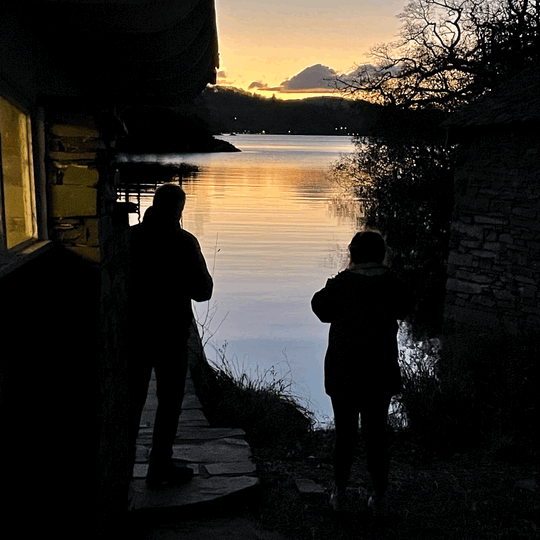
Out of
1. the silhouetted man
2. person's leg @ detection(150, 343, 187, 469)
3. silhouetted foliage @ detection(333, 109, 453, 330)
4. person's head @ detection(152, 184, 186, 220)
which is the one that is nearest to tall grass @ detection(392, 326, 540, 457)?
person's leg @ detection(150, 343, 187, 469)

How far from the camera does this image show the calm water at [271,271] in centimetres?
1369

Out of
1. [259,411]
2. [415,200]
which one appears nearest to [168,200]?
[259,411]

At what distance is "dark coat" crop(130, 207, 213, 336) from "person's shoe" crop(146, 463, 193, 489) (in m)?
0.89

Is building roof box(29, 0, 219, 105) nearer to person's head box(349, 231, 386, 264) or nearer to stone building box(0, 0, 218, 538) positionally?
stone building box(0, 0, 218, 538)

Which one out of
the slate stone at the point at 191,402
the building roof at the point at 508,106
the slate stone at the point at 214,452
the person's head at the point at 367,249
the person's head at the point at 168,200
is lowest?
the slate stone at the point at 191,402

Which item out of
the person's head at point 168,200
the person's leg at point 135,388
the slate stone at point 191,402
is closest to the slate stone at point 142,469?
the person's leg at point 135,388

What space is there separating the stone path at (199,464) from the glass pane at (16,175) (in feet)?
6.58

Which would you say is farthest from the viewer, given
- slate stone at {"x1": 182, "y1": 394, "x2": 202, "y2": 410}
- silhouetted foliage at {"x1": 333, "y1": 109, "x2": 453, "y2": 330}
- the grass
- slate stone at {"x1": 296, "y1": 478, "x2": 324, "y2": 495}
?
silhouetted foliage at {"x1": 333, "y1": 109, "x2": 453, "y2": 330}

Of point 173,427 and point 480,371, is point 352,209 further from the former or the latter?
point 173,427

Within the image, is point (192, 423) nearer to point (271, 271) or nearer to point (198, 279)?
point (198, 279)

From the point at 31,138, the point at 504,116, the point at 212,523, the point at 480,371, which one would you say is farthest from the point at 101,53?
the point at 504,116

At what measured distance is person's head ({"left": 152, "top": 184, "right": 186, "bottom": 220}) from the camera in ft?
12.3

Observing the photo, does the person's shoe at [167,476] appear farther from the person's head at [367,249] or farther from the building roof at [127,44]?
the building roof at [127,44]

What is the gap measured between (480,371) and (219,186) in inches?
1639
